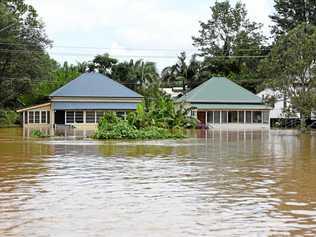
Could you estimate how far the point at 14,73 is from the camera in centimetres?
5791

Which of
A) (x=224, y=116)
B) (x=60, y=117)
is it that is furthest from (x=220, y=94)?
(x=60, y=117)

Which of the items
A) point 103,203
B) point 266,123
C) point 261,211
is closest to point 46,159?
point 103,203

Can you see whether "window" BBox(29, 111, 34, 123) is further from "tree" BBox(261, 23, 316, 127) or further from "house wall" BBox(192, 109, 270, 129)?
"tree" BBox(261, 23, 316, 127)

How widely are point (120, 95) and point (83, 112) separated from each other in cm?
395

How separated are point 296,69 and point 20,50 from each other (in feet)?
84.2

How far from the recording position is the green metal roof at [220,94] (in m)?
61.2

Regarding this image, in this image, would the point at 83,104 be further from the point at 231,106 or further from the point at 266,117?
the point at 266,117

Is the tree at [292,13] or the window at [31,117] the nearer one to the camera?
the window at [31,117]

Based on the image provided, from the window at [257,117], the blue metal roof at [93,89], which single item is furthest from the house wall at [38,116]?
the window at [257,117]

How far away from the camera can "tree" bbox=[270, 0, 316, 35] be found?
74562mm

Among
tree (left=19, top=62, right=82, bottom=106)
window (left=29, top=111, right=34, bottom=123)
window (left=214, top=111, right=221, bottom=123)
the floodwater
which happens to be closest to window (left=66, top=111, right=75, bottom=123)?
window (left=29, top=111, right=34, bottom=123)

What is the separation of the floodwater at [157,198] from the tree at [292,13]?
5921 centimetres

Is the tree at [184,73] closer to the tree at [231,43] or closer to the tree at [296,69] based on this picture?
the tree at [231,43]

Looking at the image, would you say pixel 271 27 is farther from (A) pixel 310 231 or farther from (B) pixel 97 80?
(A) pixel 310 231
